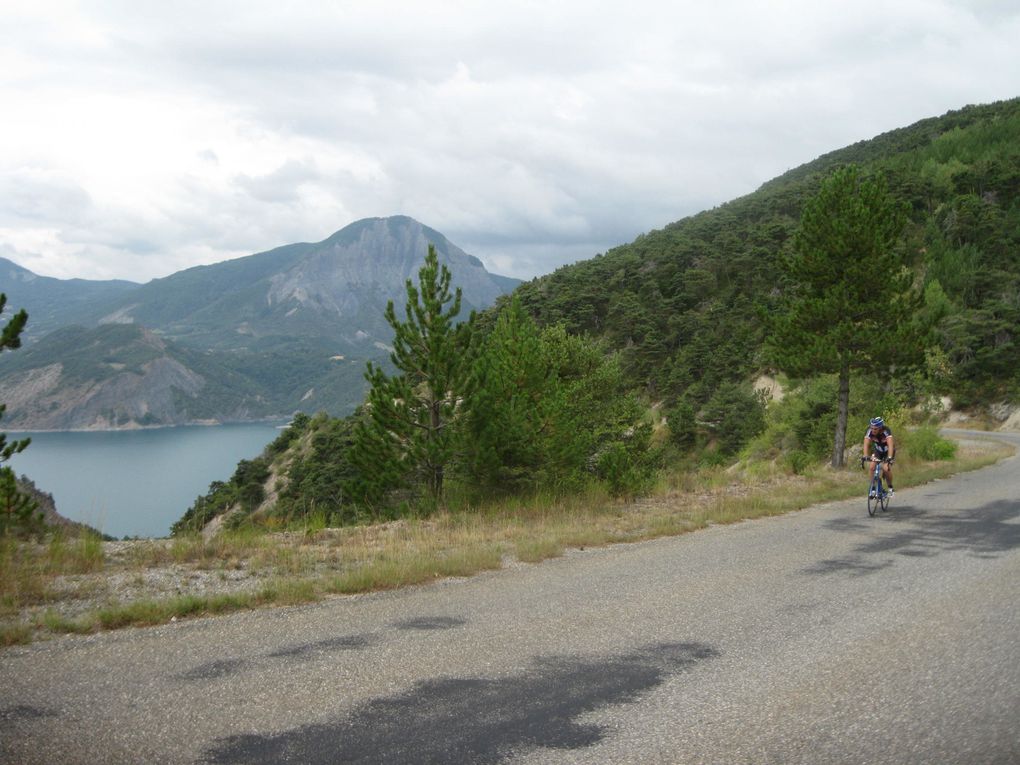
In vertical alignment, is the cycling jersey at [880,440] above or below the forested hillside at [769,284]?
below

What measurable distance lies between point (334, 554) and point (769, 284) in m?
66.0

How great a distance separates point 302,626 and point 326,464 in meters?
50.0

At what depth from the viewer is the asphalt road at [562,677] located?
4121 mm

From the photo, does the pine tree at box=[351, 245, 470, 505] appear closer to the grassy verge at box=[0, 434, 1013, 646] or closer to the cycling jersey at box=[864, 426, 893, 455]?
the grassy verge at box=[0, 434, 1013, 646]

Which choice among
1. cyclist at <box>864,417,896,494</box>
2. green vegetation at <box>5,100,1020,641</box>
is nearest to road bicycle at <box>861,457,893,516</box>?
cyclist at <box>864,417,896,494</box>

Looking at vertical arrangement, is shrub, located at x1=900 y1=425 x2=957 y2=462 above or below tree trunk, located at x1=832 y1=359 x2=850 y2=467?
below

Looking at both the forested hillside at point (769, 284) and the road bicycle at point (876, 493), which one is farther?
the forested hillside at point (769, 284)

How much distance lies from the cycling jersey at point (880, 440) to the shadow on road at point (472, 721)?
11.0m

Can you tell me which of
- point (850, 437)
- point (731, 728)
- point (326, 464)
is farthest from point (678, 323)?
point (731, 728)

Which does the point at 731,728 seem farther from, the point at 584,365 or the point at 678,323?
the point at 678,323

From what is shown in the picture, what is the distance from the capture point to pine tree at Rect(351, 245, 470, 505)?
1630 cm

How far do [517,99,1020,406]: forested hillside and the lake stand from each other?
164 feet

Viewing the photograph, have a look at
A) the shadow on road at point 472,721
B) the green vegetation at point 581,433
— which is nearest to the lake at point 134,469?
the green vegetation at point 581,433

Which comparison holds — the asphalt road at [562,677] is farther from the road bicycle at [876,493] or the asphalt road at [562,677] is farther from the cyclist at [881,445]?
the cyclist at [881,445]
